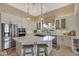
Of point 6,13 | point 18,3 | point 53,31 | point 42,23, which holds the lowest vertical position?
point 53,31

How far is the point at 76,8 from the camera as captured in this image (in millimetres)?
1784

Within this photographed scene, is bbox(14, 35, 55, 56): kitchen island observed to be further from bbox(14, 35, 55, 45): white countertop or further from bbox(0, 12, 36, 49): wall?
bbox(0, 12, 36, 49): wall

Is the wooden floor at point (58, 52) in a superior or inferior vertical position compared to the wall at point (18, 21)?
inferior

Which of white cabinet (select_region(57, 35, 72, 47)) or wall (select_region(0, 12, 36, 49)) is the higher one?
wall (select_region(0, 12, 36, 49))

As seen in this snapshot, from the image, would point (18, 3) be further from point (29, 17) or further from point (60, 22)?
point (60, 22)

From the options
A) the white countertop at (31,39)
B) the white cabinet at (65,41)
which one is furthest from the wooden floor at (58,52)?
the white countertop at (31,39)

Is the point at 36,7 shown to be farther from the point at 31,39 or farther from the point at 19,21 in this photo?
the point at 31,39

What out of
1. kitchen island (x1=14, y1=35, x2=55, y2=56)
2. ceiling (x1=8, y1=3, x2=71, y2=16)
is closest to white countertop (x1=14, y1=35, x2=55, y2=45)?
kitchen island (x1=14, y1=35, x2=55, y2=56)

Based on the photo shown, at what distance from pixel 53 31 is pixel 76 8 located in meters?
0.53

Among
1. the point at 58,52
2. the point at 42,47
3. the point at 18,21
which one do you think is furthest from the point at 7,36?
the point at 58,52

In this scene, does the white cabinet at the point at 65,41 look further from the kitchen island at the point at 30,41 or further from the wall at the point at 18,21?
the wall at the point at 18,21

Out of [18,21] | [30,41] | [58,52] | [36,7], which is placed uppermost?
[36,7]

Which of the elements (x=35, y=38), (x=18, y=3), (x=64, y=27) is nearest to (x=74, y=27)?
(x=64, y=27)

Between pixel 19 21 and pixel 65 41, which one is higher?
pixel 19 21
